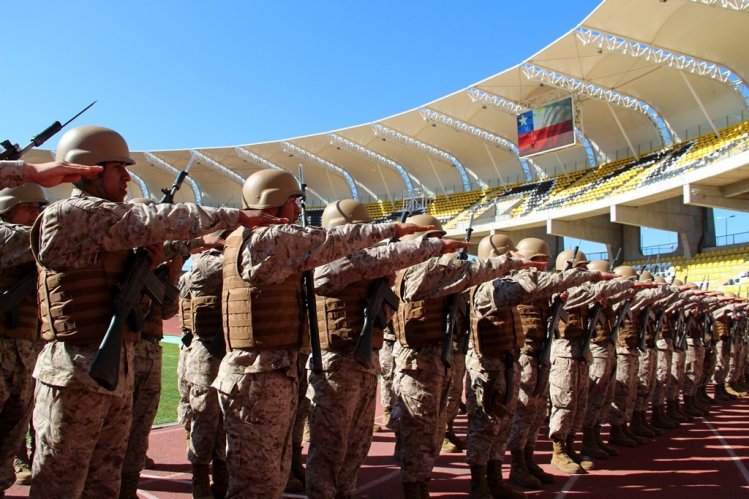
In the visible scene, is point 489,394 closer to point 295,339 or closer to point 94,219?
point 295,339

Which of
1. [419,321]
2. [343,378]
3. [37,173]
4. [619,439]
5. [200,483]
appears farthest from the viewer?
[619,439]

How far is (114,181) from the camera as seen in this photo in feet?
9.98

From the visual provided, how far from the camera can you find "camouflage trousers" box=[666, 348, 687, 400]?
9836 mm

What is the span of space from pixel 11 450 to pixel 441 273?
9.44 feet

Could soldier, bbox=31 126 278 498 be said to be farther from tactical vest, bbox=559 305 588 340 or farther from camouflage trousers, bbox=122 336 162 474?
tactical vest, bbox=559 305 588 340

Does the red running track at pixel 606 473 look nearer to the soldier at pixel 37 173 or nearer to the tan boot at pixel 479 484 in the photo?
the tan boot at pixel 479 484

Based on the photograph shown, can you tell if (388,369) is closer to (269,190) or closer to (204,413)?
(204,413)

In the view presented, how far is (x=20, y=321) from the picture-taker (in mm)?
3896

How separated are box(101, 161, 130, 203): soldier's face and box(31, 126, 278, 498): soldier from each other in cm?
10

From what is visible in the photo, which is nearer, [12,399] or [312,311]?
[312,311]

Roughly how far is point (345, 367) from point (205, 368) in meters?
1.25

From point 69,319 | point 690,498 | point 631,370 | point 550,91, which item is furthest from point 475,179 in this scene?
point 69,319

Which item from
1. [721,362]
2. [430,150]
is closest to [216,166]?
[430,150]

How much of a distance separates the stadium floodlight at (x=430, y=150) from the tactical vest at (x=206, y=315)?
26919 millimetres
